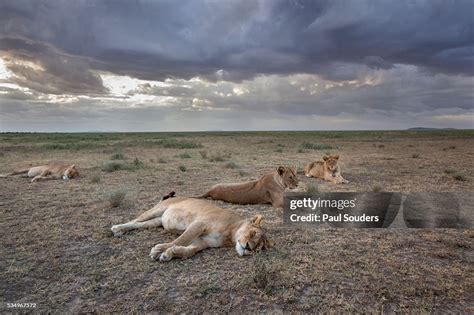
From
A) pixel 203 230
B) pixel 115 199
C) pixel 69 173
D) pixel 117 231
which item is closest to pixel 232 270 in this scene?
pixel 203 230

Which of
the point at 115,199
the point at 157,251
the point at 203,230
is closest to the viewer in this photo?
the point at 157,251

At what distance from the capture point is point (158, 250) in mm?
4891

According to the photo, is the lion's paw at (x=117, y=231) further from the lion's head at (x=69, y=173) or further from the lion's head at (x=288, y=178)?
the lion's head at (x=69, y=173)

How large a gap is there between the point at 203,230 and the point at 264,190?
3499 millimetres

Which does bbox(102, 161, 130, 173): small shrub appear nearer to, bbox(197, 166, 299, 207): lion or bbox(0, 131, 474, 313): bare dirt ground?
bbox(0, 131, 474, 313): bare dirt ground

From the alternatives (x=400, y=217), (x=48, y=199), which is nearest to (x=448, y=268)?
(x=400, y=217)

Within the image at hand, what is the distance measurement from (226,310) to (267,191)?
4906mm

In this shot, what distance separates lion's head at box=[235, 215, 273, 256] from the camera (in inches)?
183

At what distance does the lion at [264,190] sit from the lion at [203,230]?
8.41 feet

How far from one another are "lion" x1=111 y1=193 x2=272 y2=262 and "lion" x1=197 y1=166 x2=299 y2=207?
8.41 feet

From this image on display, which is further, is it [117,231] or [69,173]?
[69,173]

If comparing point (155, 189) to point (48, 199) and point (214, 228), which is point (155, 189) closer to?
point (48, 199)

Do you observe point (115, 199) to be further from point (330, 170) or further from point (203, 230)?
point (330, 170)

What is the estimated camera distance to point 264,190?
27.4 ft
